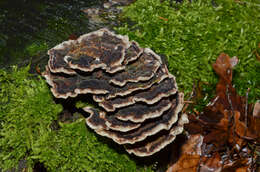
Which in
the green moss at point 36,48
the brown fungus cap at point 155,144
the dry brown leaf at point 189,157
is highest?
the green moss at point 36,48

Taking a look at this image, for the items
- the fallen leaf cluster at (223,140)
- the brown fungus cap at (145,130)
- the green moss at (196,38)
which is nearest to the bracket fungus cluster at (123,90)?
the brown fungus cap at (145,130)

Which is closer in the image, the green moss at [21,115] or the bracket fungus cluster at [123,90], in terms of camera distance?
the bracket fungus cluster at [123,90]

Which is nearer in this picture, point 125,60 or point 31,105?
point 125,60

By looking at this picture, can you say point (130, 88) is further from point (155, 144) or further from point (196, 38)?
point (196, 38)

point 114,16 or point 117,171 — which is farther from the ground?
point 114,16

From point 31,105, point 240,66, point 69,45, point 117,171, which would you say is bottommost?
point 117,171

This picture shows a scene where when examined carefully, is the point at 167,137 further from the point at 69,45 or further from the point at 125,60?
the point at 69,45

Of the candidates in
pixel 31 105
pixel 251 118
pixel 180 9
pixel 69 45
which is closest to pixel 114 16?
pixel 180 9

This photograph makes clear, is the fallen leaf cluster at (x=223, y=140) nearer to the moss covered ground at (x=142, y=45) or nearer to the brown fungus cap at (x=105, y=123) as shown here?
the moss covered ground at (x=142, y=45)
